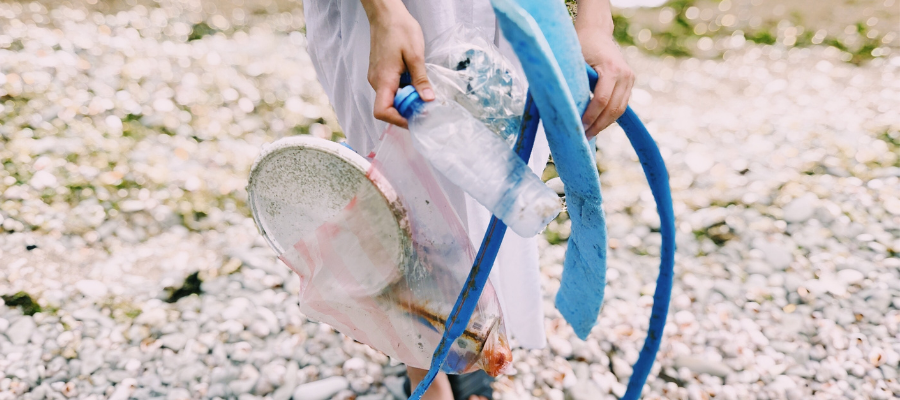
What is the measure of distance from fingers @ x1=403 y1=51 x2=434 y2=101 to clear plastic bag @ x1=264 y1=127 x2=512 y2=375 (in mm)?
139

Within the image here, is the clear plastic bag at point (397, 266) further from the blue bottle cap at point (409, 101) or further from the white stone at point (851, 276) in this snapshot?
the white stone at point (851, 276)

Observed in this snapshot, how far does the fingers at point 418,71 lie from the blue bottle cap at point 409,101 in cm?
1

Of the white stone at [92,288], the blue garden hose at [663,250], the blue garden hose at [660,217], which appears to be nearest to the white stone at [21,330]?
the white stone at [92,288]

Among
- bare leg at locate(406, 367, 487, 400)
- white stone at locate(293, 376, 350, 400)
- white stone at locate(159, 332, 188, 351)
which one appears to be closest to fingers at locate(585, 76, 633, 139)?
bare leg at locate(406, 367, 487, 400)

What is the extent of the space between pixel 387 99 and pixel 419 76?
0.21 feet

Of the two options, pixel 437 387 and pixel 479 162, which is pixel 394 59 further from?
pixel 437 387

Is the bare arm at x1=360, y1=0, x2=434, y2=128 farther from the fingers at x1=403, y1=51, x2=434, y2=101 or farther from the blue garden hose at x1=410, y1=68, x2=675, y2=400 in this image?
the blue garden hose at x1=410, y1=68, x2=675, y2=400

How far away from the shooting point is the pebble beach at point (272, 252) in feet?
6.47

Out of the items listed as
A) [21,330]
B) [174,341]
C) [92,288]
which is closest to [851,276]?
[174,341]

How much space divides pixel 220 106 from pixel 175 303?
1.54 meters

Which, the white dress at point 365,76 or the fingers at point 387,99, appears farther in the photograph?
the white dress at point 365,76

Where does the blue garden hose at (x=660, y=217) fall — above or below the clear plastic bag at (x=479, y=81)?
below

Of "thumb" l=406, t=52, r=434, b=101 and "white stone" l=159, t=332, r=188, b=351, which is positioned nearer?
"thumb" l=406, t=52, r=434, b=101

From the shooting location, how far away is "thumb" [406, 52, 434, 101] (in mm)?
960
